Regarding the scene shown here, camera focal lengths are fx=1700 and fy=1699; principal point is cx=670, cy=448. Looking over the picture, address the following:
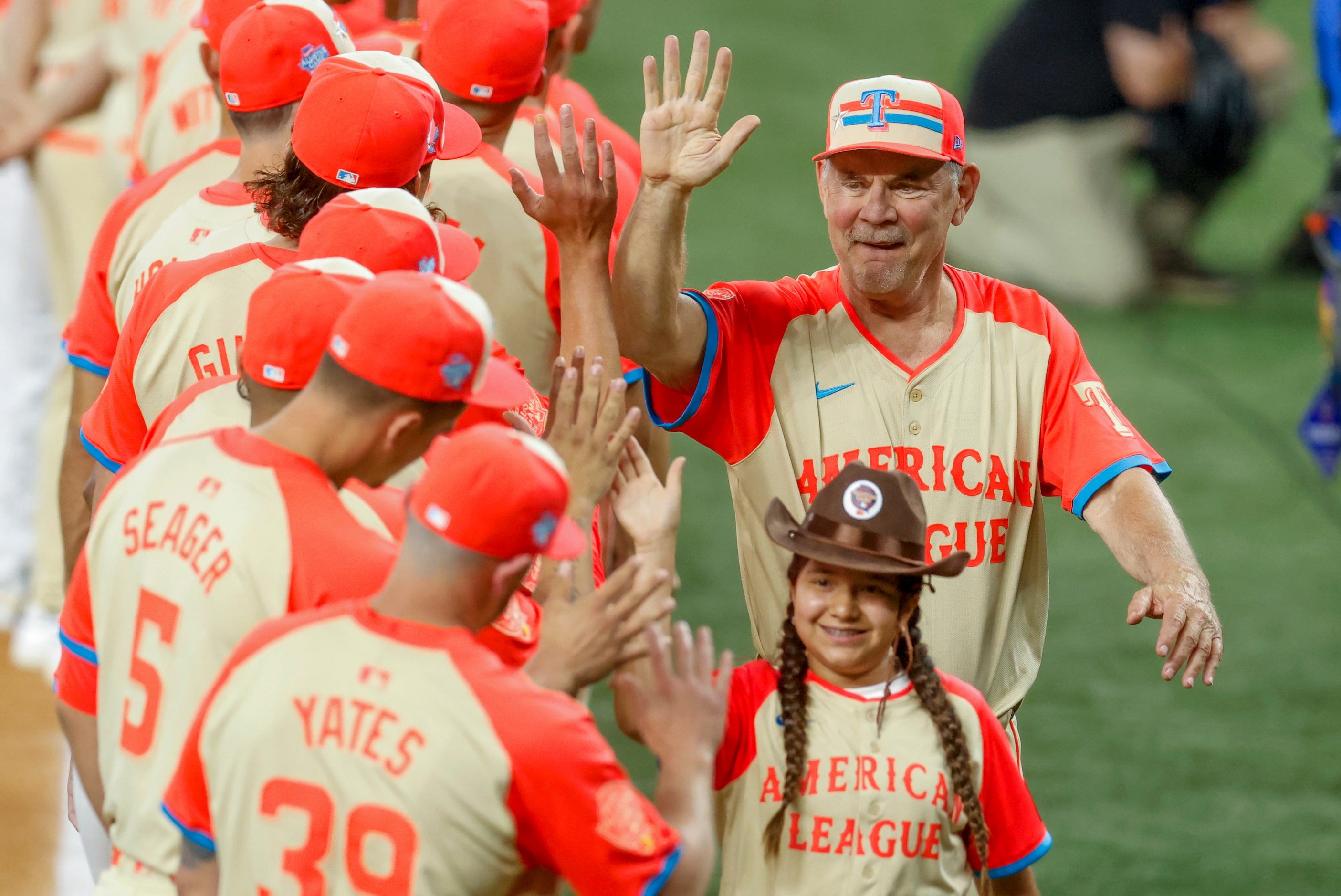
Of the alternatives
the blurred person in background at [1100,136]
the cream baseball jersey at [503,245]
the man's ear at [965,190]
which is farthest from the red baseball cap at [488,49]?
the blurred person in background at [1100,136]

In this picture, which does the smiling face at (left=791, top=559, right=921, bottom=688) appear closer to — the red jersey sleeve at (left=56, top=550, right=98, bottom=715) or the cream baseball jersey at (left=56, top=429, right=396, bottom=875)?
the cream baseball jersey at (left=56, top=429, right=396, bottom=875)

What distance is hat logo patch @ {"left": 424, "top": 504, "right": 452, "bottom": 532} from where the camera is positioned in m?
2.30

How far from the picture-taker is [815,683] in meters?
3.04

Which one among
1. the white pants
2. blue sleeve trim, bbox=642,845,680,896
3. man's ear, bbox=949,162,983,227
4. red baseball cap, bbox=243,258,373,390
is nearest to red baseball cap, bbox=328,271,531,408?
red baseball cap, bbox=243,258,373,390

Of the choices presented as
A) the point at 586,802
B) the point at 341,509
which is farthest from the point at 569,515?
the point at 586,802

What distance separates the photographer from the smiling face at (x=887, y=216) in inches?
133

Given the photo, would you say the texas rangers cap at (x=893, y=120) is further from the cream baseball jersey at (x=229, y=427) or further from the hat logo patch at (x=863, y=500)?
the cream baseball jersey at (x=229, y=427)

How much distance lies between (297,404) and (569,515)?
526mm

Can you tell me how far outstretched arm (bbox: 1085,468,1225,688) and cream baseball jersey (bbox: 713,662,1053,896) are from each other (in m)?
0.36

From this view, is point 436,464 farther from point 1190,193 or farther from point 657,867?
point 1190,193

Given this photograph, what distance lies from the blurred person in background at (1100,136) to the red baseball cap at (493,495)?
8.57 meters

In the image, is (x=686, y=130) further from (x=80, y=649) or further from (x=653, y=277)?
(x=80, y=649)

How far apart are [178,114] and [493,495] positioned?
3.15 meters

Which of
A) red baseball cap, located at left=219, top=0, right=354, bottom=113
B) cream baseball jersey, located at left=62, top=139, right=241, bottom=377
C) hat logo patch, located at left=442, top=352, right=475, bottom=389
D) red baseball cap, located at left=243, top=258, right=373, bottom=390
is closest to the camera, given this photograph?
hat logo patch, located at left=442, top=352, right=475, bottom=389
